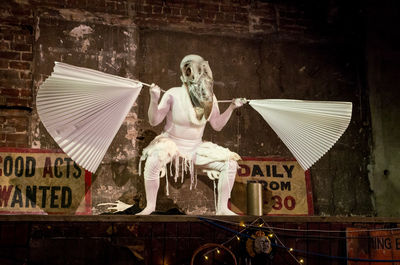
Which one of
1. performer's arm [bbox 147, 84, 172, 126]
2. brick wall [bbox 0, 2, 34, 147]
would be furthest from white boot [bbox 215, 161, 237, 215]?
brick wall [bbox 0, 2, 34, 147]

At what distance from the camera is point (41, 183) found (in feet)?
16.2

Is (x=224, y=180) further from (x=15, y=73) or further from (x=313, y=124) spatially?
(x=15, y=73)

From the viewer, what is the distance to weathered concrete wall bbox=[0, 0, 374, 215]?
5.17m

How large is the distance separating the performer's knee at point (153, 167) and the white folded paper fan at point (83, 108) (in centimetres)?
41

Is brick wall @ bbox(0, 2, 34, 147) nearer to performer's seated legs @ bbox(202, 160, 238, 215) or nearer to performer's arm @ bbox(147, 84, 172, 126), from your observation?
performer's arm @ bbox(147, 84, 172, 126)

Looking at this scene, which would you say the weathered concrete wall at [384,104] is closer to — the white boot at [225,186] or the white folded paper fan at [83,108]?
the white boot at [225,186]

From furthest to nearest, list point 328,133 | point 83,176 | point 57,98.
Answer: point 83,176, point 328,133, point 57,98

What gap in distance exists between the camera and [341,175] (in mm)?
5750

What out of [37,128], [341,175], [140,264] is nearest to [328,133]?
[341,175]

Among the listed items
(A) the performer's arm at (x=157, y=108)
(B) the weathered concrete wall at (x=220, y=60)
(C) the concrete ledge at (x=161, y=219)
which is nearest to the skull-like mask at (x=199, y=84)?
(A) the performer's arm at (x=157, y=108)

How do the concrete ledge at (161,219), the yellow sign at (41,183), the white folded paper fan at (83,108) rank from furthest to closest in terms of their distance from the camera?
the yellow sign at (41,183)
the white folded paper fan at (83,108)
the concrete ledge at (161,219)

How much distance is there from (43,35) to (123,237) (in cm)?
268

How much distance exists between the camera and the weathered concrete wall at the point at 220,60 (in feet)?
17.0

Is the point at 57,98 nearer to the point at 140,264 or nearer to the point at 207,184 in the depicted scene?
the point at 140,264
